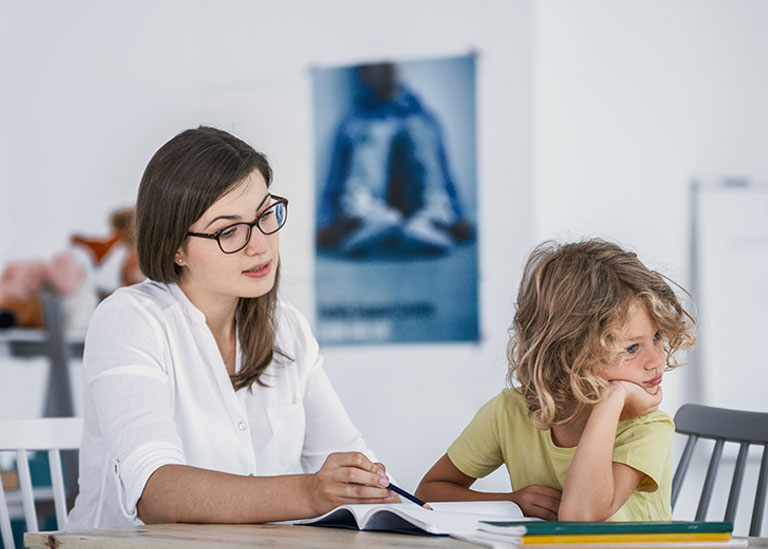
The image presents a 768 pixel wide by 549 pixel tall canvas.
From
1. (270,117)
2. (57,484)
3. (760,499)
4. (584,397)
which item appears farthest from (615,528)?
(270,117)

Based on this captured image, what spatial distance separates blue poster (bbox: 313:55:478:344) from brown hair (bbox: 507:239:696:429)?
1984 mm

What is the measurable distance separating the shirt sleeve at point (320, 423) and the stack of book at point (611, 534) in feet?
2.58

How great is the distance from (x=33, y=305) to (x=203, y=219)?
2770 mm

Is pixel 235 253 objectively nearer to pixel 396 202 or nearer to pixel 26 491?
pixel 26 491

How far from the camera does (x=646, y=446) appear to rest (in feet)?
4.17

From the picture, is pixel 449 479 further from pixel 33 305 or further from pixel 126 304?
pixel 33 305

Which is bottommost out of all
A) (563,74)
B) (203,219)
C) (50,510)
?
(50,510)

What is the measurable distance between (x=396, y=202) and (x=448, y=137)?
32 centimetres

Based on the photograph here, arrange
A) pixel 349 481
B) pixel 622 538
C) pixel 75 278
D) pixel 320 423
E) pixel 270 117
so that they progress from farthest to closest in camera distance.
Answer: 1. pixel 75 278
2. pixel 270 117
3. pixel 320 423
4. pixel 349 481
5. pixel 622 538

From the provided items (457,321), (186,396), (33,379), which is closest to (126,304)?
(186,396)

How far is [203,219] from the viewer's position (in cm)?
155

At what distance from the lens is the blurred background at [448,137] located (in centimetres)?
321

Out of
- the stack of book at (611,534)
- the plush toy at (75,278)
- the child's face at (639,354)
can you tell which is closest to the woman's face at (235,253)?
the child's face at (639,354)

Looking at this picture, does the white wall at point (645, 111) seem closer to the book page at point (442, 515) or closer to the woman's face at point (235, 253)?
the woman's face at point (235, 253)
